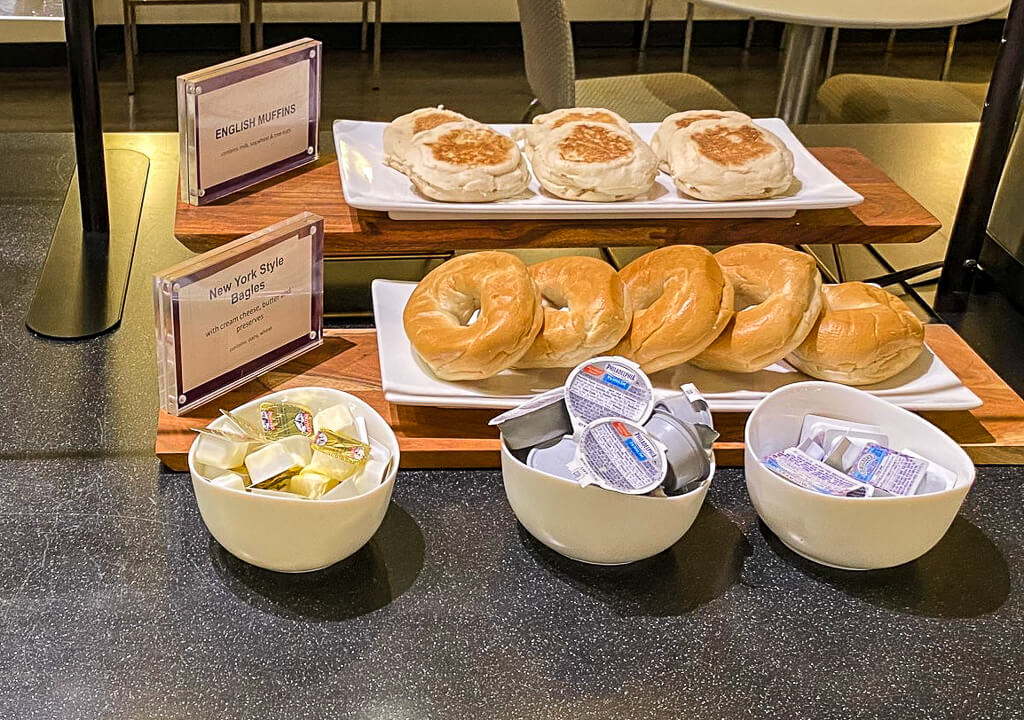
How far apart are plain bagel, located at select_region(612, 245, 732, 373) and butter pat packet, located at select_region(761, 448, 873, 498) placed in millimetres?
113

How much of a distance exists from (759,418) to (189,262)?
1.27 feet

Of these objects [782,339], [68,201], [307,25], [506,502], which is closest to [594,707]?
[506,502]

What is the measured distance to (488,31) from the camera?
408 cm

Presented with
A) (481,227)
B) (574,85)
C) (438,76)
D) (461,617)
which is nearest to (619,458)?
(461,617)

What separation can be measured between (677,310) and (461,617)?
0.87ft

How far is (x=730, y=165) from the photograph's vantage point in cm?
100

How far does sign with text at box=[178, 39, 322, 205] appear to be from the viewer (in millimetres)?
918

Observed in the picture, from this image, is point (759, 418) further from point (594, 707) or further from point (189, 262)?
point (189, 262)

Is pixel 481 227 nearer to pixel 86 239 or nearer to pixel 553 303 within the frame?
pixel 553 303

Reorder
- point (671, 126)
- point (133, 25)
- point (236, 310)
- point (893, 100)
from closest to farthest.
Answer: point (236, 310), point (671, 126), point (893, 100), point (133, 25)

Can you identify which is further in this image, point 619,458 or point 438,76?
point 438,76

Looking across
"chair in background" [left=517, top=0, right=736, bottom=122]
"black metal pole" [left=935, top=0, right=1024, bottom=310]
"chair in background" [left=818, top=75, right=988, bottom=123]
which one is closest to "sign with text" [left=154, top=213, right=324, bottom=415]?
"black metal pole" [left=935, top=0, right=1024, bottom=310]

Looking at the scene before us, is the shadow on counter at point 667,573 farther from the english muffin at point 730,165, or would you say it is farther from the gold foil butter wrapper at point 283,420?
the english muffin at point 730,165

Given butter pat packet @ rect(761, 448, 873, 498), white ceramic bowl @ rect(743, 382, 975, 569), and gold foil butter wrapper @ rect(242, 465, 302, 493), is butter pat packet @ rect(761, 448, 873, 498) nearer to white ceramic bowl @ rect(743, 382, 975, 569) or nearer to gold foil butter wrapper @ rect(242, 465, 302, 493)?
white ceramic bowl @ rect(743, 382, 975, 569)
